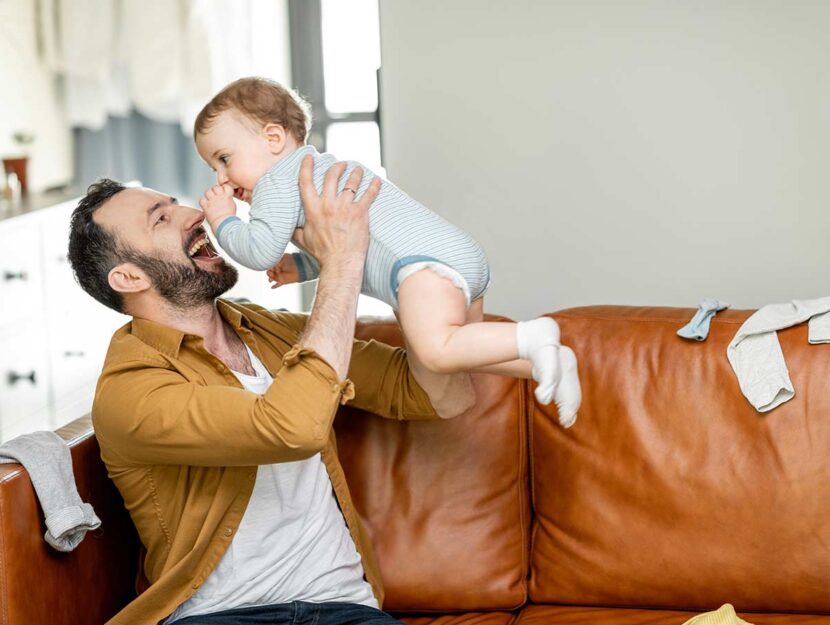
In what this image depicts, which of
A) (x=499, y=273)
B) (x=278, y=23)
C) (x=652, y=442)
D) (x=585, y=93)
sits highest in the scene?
(x=278, y=23)

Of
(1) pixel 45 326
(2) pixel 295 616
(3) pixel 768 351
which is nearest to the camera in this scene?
(2) pixel 295 616

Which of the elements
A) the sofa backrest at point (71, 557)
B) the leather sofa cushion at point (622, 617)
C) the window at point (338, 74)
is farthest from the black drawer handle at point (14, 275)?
the leather sofa cushion at point (622, 617)

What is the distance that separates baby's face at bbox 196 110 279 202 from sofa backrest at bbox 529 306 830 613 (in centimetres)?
75

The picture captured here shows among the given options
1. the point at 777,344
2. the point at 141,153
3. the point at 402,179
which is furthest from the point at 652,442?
the point at 141,153

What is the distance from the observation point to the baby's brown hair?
1943 millimetres

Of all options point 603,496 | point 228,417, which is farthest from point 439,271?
point 603,496

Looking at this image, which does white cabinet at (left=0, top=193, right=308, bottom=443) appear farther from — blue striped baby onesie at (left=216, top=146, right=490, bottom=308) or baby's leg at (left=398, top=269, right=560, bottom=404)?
baby's leg at (left=398, top=269, right=560, bottom=404)

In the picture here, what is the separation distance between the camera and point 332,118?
13.0 feet

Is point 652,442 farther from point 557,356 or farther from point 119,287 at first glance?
point 119,287

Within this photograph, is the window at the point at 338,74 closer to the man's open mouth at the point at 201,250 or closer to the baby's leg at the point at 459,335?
the man's open mouth at the point at 201,250

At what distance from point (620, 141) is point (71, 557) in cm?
186

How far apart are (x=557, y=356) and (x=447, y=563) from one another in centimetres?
69

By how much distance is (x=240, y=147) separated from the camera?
193 centimetres

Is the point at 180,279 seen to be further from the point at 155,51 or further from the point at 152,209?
the point at 155,51
